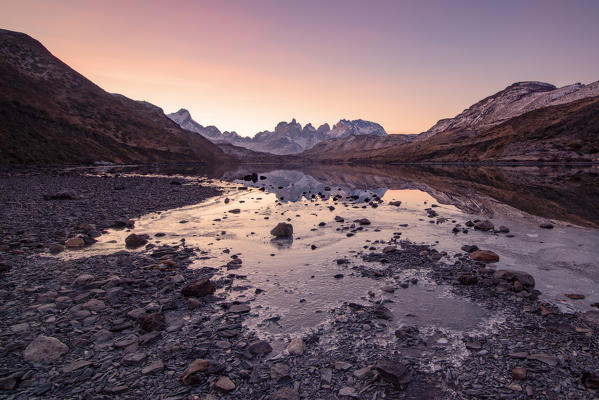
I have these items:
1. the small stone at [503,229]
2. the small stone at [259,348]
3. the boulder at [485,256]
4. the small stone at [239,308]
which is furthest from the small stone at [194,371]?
the small stone at [503,229]

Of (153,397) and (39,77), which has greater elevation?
(39,77)

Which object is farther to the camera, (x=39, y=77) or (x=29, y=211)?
(x=39, y=77)

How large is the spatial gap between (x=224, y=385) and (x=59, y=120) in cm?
14953

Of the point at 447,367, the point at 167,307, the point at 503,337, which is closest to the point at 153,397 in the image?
the point at 167,307

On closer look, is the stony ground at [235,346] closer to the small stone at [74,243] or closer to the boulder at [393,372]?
the boulder at [393,372]

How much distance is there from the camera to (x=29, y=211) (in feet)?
71.1

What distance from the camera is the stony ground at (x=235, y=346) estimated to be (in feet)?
19.5

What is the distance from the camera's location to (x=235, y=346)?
7.41m

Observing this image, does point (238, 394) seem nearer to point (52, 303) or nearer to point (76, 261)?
point (52, 303)

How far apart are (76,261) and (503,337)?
16.1m

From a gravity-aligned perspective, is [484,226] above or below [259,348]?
above

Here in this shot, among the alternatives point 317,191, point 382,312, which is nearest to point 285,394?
point 382,312

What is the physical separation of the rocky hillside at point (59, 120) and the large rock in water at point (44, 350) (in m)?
90.3

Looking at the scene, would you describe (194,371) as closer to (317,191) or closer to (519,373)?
(519,373)
